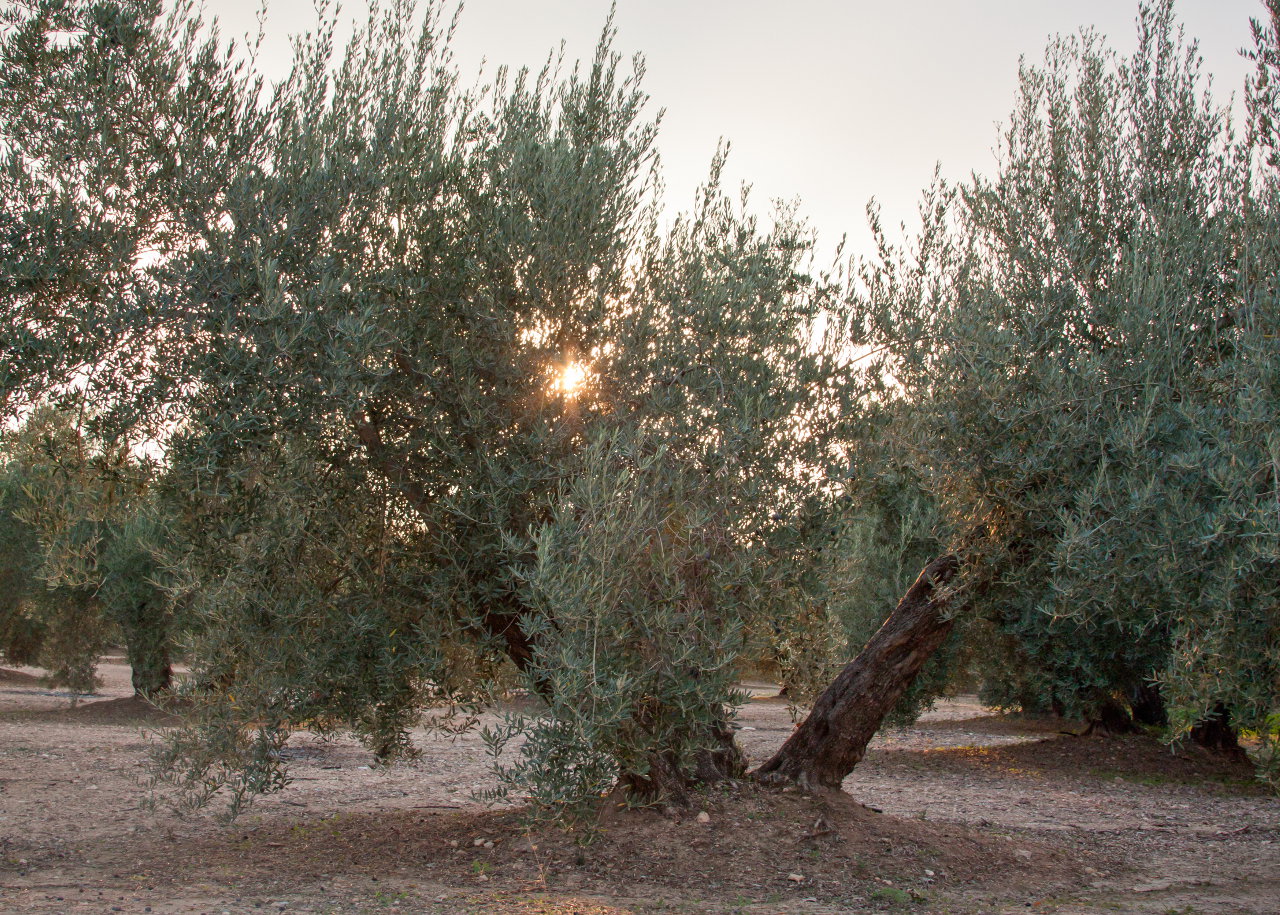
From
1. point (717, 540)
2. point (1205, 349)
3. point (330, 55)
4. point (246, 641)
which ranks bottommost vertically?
point (246, 641)

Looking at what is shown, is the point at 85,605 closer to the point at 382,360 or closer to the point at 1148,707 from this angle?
the point at 382,360

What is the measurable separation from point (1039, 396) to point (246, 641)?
22.4 feet

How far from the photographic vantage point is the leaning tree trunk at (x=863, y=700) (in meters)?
10.6

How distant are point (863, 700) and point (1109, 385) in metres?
4.44

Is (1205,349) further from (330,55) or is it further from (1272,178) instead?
(330,55)

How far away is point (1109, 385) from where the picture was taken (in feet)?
26.0

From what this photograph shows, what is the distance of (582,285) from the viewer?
874 cm

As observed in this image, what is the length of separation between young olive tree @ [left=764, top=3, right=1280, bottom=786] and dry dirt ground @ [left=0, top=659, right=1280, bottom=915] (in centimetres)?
161

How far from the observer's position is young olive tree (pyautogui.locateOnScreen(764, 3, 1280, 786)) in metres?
6.81

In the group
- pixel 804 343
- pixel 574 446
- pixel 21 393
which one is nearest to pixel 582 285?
pixel 574 446

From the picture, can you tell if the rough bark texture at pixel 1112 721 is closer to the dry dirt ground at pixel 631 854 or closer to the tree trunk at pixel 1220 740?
the tree trunk at pixel 1220 740

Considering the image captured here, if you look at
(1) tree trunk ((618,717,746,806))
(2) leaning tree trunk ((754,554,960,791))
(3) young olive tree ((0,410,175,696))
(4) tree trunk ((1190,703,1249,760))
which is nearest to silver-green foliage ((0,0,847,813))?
(1) tree trunk ((618,717,746,806))

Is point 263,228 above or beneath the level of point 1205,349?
above

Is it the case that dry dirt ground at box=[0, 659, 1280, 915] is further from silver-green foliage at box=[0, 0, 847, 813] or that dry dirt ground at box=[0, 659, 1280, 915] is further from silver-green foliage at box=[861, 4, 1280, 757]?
silver-green foliage at box=[861, 4, 1280, 757]
